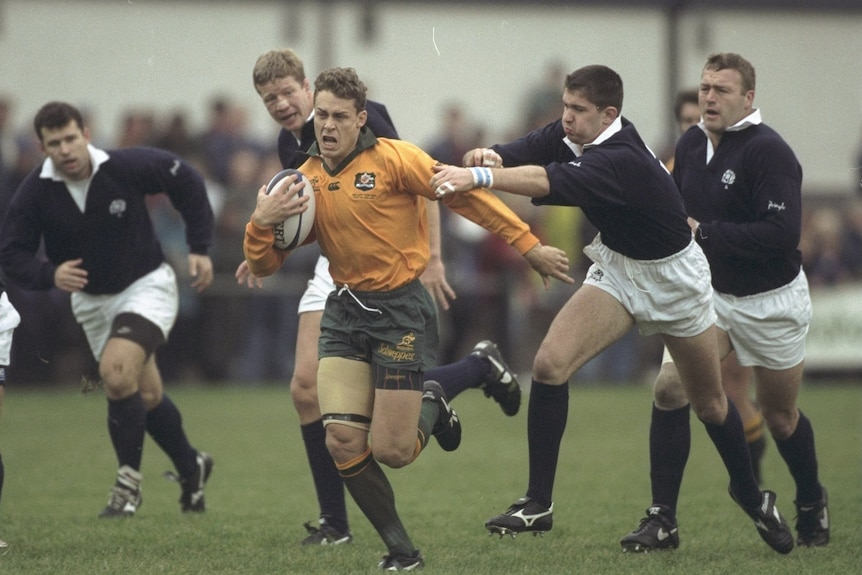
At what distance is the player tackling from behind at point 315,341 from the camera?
281 inches

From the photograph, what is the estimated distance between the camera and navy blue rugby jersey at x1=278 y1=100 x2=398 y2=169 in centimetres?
686

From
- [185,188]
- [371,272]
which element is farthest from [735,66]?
[185,188]

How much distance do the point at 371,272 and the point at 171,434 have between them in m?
2.38

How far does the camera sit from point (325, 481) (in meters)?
7.20

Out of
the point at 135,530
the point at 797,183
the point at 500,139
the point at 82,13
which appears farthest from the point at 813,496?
the point at 82,13

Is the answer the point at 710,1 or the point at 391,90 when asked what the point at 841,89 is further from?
the point at 391,90

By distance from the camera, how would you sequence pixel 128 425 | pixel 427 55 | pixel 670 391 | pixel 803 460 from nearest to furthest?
pixel 670 391
pixel 803 460
pixel 128 425
pixel 427 55

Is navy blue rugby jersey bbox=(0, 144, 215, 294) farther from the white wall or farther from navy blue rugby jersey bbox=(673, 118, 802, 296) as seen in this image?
the white wall

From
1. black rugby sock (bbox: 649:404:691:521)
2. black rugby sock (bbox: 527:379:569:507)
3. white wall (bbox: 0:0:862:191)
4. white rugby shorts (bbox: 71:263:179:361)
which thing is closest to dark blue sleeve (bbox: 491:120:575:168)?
black rugby sock (bbox: 527:379:569:507)

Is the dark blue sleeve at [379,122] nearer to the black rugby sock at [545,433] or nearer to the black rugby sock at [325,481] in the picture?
the black rugby sock at [545,433]

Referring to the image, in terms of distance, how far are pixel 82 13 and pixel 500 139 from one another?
5274mm

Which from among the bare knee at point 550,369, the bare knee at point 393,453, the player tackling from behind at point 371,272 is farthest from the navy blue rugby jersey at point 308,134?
the bare knee at point 393,453

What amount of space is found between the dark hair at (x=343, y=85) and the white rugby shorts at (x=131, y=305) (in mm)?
2338

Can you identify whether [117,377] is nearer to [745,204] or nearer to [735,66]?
[745,204]
